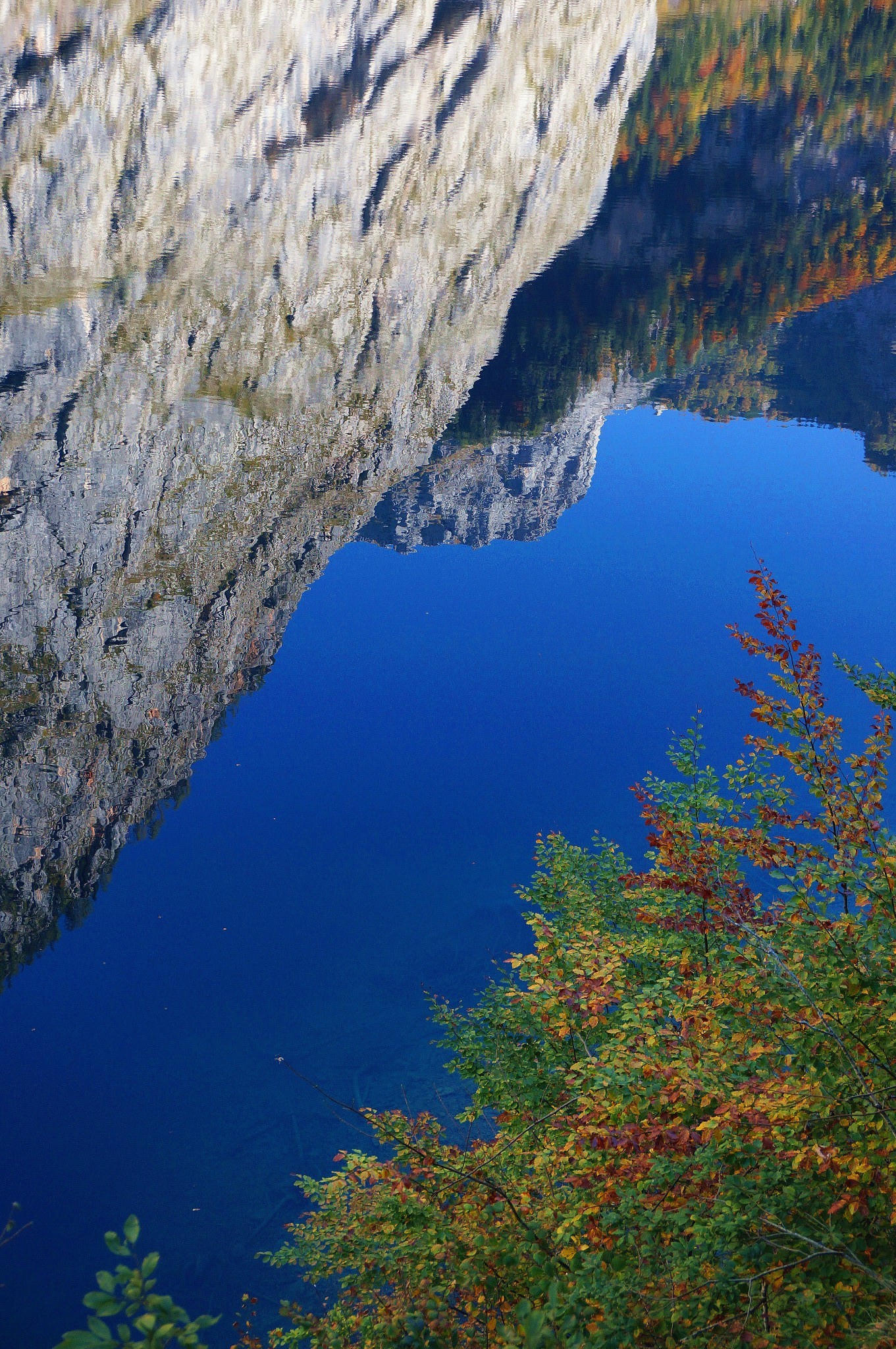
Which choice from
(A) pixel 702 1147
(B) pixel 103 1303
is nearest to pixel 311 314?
(A) pixel 702 1147

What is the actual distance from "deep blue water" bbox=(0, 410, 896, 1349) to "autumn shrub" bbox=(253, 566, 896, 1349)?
3726 millimetres

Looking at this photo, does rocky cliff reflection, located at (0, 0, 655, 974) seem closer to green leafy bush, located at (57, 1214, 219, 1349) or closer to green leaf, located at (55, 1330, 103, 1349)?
green leafy bush, located at (57, 1214, 219, 1349)

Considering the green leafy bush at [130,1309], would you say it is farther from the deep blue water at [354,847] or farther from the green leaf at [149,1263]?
the deep blue water at [354,847]

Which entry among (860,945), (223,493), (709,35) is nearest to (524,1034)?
(860,945)

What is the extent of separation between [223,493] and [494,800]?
911cm

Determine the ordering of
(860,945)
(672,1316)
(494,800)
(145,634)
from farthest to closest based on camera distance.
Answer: (145,634), (494,800), (860,945), (672,1316)

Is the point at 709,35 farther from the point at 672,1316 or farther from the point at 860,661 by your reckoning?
the point at 672,1316

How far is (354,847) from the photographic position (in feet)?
47.7

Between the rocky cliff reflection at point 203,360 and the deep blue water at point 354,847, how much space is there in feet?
3.16

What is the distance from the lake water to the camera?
11.7 metres

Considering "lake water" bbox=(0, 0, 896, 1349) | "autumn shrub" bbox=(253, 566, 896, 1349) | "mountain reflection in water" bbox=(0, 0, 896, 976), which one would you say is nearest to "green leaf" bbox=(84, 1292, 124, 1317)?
"autumn shrub" bbox=(253, 566, 896, 1349)

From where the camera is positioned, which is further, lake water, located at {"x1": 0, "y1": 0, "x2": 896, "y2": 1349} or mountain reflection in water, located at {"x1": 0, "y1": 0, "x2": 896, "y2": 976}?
mountain reflection in water, located at {"x1": 0, "y1": 0, "x2": 896, "y2": 976}

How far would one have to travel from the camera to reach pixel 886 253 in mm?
34562

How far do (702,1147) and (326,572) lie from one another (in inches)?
654
